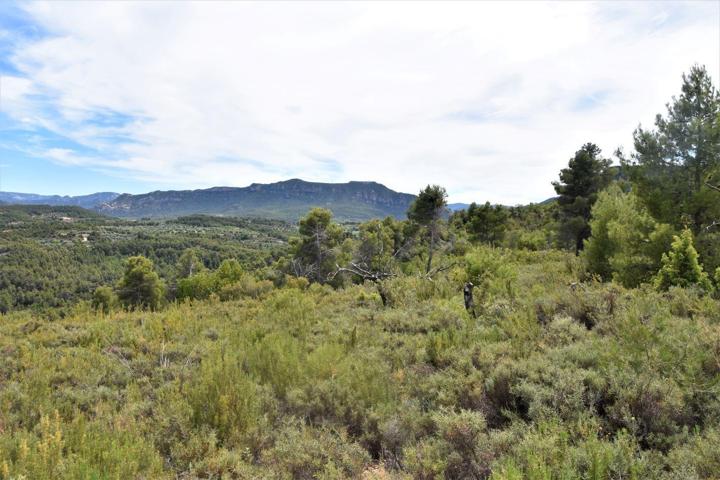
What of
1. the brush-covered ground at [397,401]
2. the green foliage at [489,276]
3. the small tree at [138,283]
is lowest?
the small tree at [138,283]

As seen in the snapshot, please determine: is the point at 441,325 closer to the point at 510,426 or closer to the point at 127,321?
the point at 510,426

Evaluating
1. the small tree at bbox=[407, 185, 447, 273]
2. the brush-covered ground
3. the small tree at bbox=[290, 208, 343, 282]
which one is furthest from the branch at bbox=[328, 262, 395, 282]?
the small tree at bbox=[290, 208, 343, 282]

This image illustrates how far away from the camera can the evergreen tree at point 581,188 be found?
2581 centimetres

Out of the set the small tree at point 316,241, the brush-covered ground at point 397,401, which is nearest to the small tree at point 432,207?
the small tree at point 316,241

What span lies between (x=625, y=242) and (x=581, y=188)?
53.8ft

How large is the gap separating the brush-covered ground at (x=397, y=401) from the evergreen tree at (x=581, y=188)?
21393mm

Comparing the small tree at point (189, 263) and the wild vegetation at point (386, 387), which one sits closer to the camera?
the wild vegetation at point (386, 387)

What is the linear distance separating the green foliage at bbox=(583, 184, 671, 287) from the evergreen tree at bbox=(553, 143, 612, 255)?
34.9 ft

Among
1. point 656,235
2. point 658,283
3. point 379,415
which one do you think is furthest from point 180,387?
point 656,235

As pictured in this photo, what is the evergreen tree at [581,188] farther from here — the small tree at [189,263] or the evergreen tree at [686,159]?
the small tree at [189,263]

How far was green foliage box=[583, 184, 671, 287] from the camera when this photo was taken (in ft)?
36.4

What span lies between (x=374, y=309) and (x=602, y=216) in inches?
424

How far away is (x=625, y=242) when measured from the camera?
12461 millimetres

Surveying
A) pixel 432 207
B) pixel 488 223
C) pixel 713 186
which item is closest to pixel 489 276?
pixel 713 186
